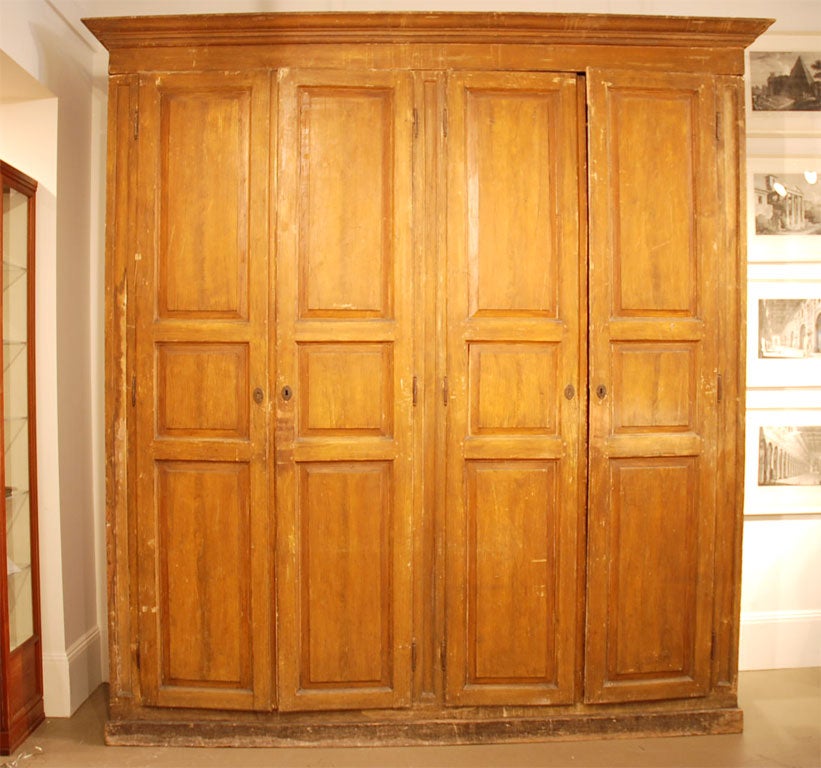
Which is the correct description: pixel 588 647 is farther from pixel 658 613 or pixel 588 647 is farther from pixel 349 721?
pixel 349 721

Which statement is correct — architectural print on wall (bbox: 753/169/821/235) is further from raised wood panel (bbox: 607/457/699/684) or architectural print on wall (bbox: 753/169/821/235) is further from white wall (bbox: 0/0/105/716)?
A: white wall (bbox: 0/0/105/716)

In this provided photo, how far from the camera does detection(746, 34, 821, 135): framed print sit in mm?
A: 3051

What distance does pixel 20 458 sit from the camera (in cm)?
254

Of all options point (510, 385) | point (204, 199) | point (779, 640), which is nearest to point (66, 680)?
point (204, 199)

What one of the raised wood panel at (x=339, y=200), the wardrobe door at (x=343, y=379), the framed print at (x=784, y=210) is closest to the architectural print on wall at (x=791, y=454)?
the framed print at (x=784, y=210)

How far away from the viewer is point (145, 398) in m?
2.40

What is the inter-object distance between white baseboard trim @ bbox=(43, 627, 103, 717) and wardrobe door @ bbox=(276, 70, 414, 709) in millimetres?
972

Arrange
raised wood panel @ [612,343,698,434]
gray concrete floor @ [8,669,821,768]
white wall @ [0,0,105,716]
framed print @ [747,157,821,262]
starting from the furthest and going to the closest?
framed print @ [747,157,821,262]
white wall @ [0,0,105,716]
raised wood panel @ [612,343,698,434]
gray concrete floor @ [8,669,821,768]

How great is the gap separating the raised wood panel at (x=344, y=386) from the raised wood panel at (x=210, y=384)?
0.72ft

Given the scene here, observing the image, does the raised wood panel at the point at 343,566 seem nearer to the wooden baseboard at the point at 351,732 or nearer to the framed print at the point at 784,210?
the wooden baseboard at the point at 351,732

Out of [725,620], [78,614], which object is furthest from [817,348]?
[78,614]

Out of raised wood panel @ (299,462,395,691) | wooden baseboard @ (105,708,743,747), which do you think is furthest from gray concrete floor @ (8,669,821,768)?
raised wood panel @ (299,462,395,691)

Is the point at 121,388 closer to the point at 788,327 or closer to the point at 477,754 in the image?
the point at 477,754

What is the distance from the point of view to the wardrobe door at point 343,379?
2.38 metres
